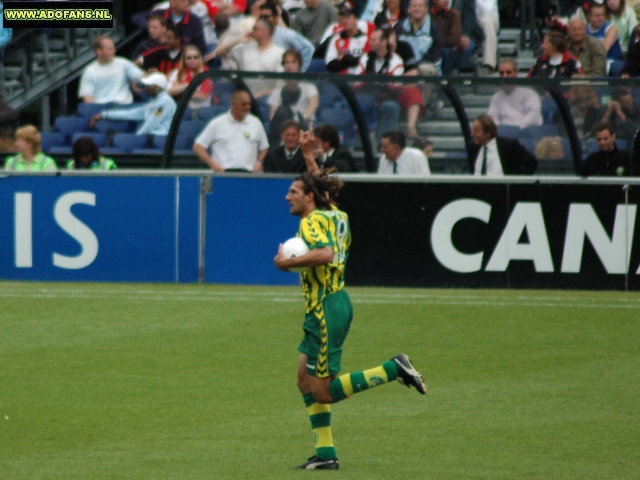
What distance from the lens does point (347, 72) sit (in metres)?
16.3

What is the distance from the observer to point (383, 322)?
11.0 meters

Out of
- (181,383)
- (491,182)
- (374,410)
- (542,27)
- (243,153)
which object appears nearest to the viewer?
(374,410)

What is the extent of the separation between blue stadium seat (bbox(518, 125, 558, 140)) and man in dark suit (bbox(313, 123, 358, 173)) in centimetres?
207

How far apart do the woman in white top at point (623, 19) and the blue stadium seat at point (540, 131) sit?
4.78m

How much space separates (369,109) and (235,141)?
5.56 ft

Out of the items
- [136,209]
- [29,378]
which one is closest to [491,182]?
[136,209]

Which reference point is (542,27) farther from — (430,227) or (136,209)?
(136,209)

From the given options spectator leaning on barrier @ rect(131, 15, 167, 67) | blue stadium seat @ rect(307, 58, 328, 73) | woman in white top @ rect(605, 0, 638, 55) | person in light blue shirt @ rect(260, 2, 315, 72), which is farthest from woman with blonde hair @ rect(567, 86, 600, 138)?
spectator leaning on barrier @ rect(131, 15, 167, 67)

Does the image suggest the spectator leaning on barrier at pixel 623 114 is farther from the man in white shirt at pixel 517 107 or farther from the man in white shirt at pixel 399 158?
the man in white shirt at pixel 399 158

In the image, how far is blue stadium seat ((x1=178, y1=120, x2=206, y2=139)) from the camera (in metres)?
14.0

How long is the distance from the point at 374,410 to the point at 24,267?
6.69 m

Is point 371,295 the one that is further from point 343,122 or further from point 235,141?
point 235,141

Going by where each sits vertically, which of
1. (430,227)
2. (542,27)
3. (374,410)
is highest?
(542,27)

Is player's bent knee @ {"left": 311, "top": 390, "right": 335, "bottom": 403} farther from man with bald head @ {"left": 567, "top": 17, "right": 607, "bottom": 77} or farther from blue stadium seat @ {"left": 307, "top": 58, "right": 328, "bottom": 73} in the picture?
blue stadium seat @ {"left": 307, "top": 58, "right": 328, "bottom": 73}
